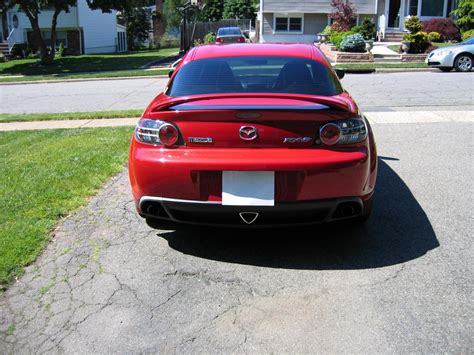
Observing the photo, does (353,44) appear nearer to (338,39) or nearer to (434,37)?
(338,39)

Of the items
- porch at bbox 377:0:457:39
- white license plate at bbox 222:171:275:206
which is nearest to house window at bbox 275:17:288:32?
porch at bbox 377:0:457:39

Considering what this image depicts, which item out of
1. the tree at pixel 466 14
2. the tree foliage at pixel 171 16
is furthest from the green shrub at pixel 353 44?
the tree foliage at pixel 171 16

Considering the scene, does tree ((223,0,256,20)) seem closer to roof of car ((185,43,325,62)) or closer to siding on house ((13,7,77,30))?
siding on house ((13,7,77,30))

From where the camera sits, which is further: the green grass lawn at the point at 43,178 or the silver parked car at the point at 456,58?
the silver parked car at the point at 456,58

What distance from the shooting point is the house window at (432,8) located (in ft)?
110

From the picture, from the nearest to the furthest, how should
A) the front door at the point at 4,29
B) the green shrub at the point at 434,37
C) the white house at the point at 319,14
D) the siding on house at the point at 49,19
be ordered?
the green shrub at the point at 434,37 < the white house at the point at 319,14 < the siding on house at the point at 49,19 < the front door at the point at 4,29

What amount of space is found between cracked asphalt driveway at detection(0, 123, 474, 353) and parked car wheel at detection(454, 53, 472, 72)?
14436 millimetres

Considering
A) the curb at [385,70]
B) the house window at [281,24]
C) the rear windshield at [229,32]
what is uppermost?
the house window at [281,24]

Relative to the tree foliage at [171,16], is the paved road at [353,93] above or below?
below

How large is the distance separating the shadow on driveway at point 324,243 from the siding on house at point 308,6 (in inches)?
1227

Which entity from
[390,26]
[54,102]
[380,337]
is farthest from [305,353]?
[390,26]

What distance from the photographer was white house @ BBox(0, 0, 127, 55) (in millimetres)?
40906

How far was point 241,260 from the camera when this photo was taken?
13.2 ft

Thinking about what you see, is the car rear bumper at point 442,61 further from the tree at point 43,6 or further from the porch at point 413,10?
the tree at point 43,6
